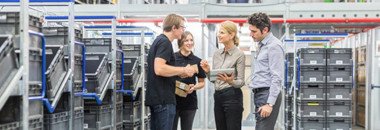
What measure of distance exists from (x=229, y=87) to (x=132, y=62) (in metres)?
2.40

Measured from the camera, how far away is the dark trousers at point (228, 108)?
3.83 m

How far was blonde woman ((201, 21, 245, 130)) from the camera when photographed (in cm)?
383

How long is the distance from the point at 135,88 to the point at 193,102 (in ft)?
5.32

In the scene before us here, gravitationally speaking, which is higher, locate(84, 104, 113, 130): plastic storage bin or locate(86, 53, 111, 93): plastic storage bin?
locate(86, 53, 111, 93): plastic storage bin

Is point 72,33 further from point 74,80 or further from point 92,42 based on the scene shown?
point 92,42

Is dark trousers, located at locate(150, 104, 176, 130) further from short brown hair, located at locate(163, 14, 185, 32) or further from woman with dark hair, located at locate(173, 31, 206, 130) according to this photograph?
woman with dark hair, located at locate(173, 31, 206, 130)

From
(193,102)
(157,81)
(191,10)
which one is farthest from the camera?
(191,10)

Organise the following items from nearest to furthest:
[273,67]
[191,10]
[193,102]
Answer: [273,67] < [193,102] < [191,10]

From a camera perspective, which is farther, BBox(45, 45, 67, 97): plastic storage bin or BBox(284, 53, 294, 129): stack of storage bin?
BBox(284, 53, 294, 129): stack of storage bin

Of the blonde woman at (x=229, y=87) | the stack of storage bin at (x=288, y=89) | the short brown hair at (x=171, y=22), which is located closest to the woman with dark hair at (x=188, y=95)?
the blonde woman at (x=229, y=87)

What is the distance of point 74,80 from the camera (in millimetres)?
4027

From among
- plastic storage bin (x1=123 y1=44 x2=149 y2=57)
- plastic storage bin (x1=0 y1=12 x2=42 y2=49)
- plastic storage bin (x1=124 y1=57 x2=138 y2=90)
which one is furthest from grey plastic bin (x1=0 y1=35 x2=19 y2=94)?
plastic storage bin (x1=123 y1=44 x2=149 y2=57)

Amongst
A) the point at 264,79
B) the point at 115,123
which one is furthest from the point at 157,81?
the point at 115,123

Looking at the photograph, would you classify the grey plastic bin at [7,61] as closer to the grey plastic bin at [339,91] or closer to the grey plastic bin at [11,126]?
the grey plastic bin at [11,126]
